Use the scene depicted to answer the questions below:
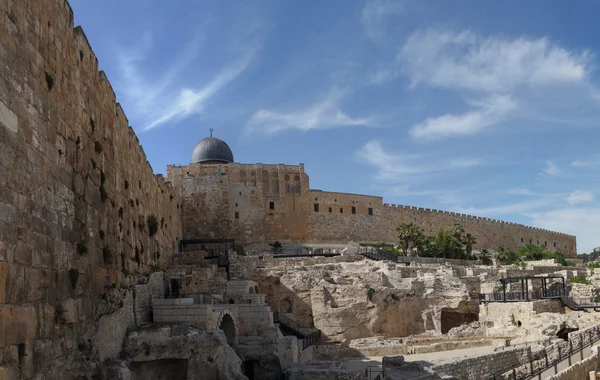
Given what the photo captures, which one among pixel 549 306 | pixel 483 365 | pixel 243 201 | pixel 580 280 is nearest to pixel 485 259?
pixel 580 280

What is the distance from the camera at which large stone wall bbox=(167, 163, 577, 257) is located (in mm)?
41250

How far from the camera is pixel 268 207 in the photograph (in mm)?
42281

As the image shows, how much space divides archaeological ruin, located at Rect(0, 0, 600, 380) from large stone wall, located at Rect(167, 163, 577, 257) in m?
1.09

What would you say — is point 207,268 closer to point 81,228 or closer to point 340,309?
point 340,309

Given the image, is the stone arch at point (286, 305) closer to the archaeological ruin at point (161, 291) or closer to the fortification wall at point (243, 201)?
the archaeological ruin at point (161, 291)

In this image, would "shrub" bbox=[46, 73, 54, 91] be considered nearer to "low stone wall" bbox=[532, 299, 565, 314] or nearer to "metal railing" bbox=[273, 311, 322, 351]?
"metal railing" bbox=[273, 311, 322, 351]

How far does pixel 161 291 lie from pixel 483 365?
9.47 metres

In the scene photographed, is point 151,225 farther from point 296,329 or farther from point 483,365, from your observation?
point 483,365

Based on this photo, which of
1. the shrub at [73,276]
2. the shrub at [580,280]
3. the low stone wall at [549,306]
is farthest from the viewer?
the shrub at [580,280]

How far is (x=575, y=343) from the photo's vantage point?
58.9 ft

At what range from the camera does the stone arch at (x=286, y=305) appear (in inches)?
1007

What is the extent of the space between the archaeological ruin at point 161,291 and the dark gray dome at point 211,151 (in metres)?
4.43

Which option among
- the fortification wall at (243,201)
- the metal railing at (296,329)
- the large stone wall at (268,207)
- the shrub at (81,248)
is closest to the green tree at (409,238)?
the large stone wall at (268,207)

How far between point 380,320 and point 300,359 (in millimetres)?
7062
